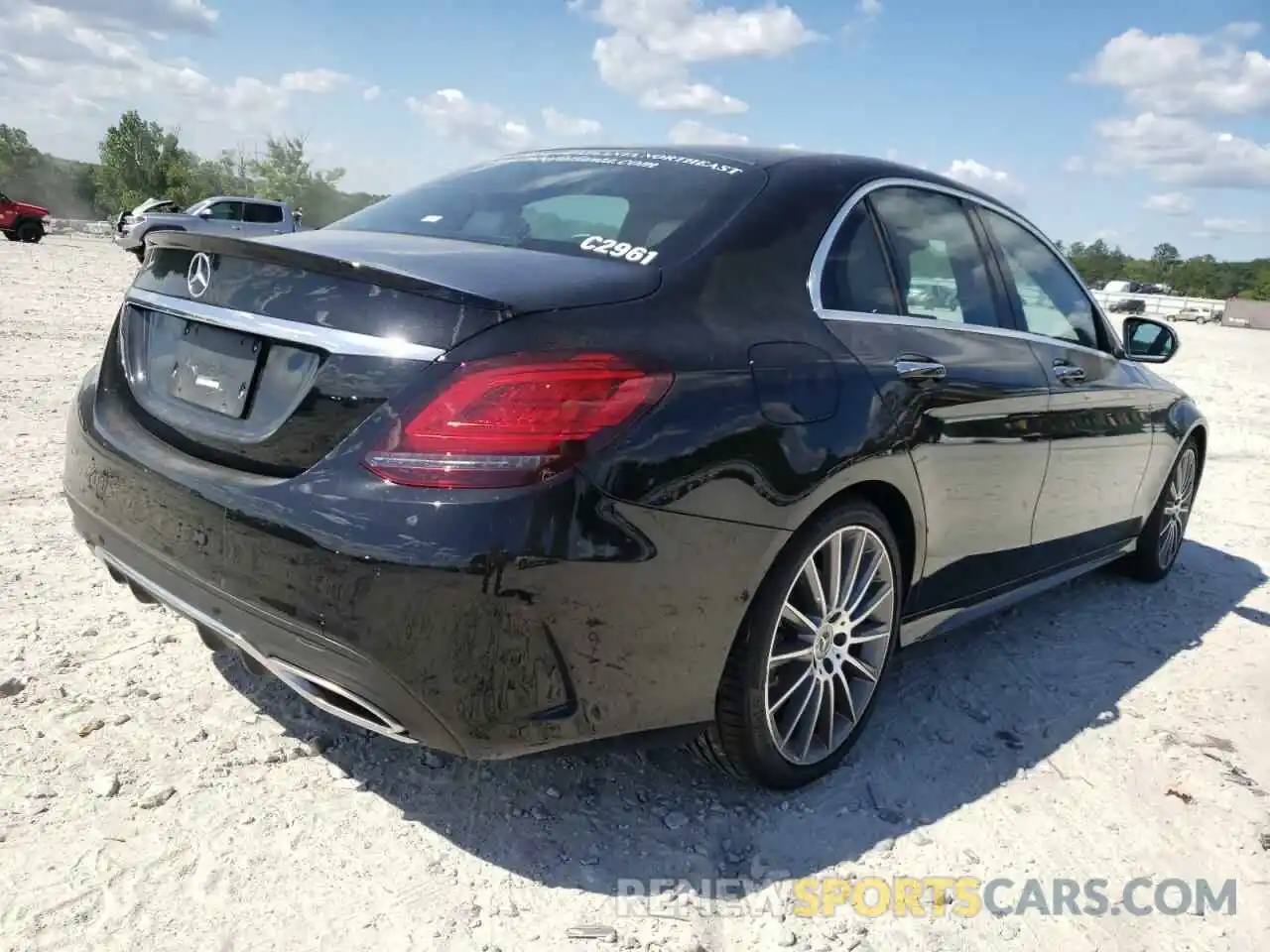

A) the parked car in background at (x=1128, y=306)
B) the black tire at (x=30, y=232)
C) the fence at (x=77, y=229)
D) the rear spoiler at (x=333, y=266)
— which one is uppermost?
the rear spoiler at (x=333, y=266)

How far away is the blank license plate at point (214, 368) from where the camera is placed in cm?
215

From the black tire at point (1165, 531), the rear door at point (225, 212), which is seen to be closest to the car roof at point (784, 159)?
the black tire at point (1165, 531)

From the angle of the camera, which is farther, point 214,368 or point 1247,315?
point 1247,315

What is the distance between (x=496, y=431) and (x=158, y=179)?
82542mm

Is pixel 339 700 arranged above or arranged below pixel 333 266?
below

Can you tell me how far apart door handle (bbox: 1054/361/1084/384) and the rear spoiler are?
241cm

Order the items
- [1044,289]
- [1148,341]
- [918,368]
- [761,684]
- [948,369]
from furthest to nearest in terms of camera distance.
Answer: [1148,341]
[1044,289]
[948,369]
[918,368]
[761,684]

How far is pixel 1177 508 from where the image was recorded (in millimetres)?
4957

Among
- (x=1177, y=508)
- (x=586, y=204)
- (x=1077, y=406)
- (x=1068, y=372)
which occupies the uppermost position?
(x=586, y=204)

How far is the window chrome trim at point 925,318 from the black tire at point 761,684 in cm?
53

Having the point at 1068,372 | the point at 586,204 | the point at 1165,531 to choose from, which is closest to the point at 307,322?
the point at 586,204

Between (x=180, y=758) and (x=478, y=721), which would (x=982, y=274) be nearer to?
(x=478, y=721)

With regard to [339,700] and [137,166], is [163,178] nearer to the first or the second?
[137,166]

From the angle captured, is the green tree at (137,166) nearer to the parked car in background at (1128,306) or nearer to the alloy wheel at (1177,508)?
the parked car in background at (1128,306)
